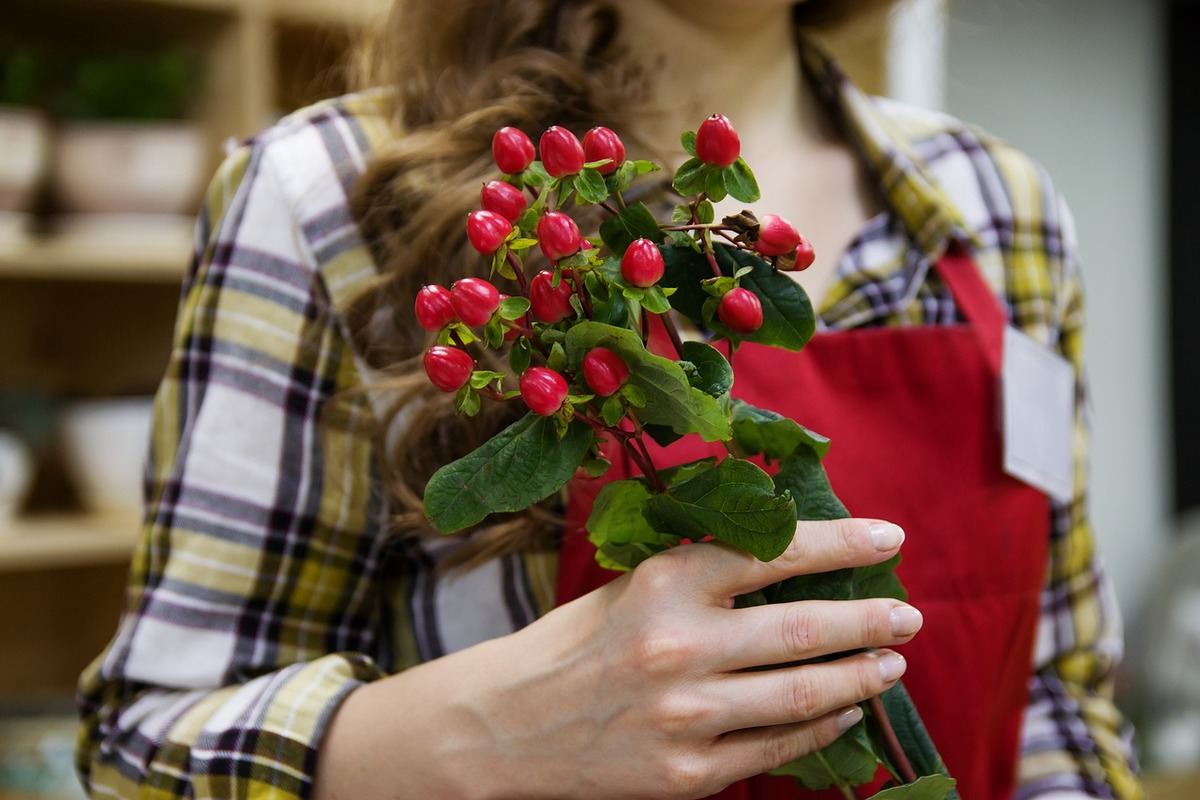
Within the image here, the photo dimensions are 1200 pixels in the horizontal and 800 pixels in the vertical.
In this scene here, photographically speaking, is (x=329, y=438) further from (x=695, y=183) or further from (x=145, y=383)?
(x=145, y=383)

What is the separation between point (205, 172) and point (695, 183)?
54.5 inches

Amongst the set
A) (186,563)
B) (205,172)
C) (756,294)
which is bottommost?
(186,563)

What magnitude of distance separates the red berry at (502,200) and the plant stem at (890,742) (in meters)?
0.28

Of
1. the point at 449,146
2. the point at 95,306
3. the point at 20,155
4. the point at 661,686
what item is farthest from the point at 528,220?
the point at 95,306

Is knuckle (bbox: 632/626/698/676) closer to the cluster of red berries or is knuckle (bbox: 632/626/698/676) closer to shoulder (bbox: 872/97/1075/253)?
the cluster of red berries

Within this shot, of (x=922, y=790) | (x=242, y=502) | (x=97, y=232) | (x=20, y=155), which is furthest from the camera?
(x=97, y=232)

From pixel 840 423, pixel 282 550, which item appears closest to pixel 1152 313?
pixel 840 423

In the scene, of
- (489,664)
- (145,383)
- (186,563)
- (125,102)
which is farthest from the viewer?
(145,383)

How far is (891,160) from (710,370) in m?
0.54

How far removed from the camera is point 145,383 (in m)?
1.76

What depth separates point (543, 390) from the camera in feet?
1.34

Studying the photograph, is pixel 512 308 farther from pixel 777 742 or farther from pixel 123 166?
pixel 123 166

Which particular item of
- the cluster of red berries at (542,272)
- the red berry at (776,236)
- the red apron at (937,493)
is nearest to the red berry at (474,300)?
the cluster of red berries at (542,272)

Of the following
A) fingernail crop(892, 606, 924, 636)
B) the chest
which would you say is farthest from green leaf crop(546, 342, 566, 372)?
the chest
